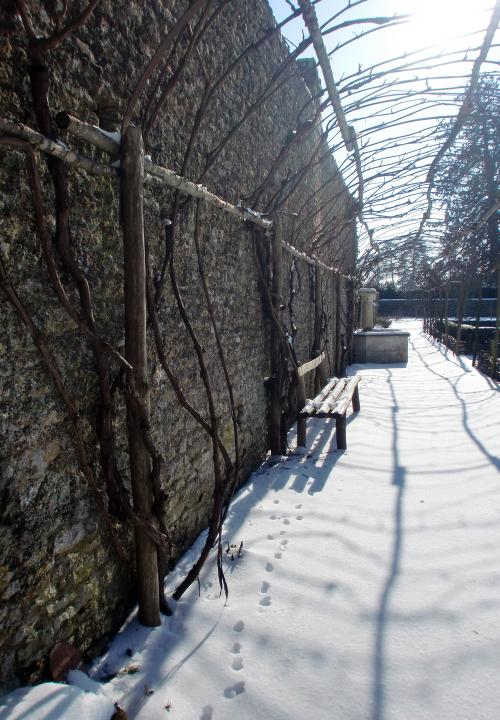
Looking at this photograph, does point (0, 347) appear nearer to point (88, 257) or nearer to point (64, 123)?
point (88, 257)

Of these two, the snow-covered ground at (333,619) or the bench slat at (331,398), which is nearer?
the snow-covered ground at (333,619)

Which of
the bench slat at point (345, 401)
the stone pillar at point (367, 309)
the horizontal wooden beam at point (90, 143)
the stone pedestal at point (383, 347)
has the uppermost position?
the horizontal wooden beam at point (90, 143)

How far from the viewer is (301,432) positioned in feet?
15.5

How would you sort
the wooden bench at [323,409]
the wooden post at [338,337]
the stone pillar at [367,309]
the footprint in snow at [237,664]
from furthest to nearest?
the stone pillar at [367,309], the wooden post at [338,337], the wooden bench at [323,409], the footprint in snow at [237,664]

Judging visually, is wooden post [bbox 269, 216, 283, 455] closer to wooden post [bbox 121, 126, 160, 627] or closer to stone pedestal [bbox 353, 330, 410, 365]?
wooden post [bbox 121, 126, 160, 627]

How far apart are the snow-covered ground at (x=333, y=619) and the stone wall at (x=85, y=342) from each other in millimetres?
240

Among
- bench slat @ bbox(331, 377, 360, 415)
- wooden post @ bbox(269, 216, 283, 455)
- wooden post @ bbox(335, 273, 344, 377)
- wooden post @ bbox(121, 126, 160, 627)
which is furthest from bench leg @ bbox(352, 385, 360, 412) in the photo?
wooden post @ bbox(121, 126, 160, 627)

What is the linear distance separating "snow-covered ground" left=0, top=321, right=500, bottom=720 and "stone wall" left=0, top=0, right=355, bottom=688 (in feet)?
0.79

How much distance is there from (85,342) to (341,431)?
3205mm

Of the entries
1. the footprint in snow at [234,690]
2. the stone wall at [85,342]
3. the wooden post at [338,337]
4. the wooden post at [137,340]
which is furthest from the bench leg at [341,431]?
the wooden post at [338,337]

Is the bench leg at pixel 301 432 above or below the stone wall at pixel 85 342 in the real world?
below

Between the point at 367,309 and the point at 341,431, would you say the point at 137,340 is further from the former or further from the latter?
the point at 367,309

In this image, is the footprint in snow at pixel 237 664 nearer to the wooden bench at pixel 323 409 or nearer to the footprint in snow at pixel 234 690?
the footprint in snow at pixel 234 690

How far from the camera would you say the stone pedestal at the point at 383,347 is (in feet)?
38.9
